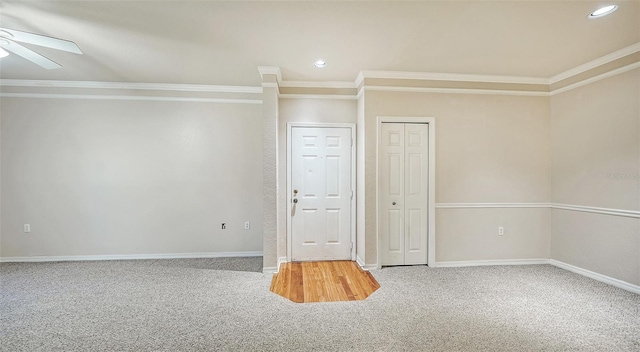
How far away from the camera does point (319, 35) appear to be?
2.47 meters

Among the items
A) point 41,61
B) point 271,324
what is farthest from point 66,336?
point 41,61

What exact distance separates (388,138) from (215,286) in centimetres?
274

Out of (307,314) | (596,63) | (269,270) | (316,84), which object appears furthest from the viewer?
(316,84)

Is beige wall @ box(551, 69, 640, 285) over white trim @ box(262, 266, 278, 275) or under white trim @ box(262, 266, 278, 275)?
over

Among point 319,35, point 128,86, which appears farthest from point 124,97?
point 319,35

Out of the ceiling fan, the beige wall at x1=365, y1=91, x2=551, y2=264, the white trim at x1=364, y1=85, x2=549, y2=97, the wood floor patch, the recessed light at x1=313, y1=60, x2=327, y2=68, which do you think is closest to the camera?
the ceiling fan

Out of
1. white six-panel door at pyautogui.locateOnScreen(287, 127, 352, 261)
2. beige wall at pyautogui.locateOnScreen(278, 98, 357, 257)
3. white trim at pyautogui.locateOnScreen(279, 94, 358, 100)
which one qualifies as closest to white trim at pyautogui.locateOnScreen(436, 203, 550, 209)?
white six-panel door at pyautogui.locateOnScreen(287, 127, 352, 261)

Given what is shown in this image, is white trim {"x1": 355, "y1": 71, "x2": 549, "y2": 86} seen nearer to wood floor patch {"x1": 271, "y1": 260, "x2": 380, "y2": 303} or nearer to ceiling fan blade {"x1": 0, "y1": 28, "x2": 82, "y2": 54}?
wood floor patch {"x1": 271, "y1": 260, "x2": 380, "y2": 303}

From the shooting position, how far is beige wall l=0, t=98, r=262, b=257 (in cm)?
368

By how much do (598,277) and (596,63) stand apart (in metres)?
2.44

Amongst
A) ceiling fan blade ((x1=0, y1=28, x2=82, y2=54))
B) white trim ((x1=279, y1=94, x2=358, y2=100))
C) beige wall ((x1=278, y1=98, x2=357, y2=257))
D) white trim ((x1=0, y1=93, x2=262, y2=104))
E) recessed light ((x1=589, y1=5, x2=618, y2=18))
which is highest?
recessed light ((x1=589, y1=5, x2=618, y2=18))

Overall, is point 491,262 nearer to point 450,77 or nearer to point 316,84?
point 450,77

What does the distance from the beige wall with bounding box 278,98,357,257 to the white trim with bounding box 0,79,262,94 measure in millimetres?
657

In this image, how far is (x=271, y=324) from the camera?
2156mm
